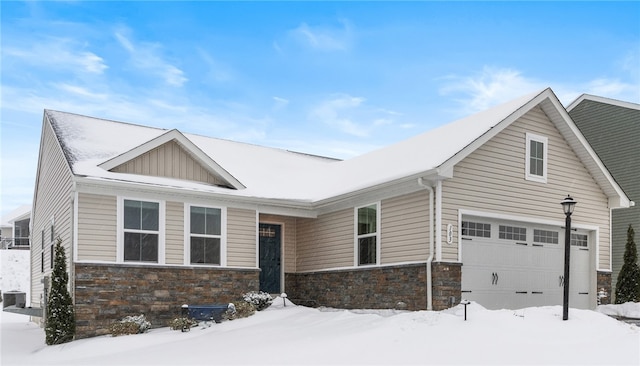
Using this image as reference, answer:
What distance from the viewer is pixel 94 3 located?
15805 millimetres

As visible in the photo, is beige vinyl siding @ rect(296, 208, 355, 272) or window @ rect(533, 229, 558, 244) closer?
window @ rect(533, 229, 558, 244)

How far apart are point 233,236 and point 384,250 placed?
13.9 ft

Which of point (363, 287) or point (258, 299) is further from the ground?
point (363, 287)

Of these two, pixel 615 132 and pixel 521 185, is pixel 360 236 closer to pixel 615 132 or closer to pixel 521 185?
pixel 521 185

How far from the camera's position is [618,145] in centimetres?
2317

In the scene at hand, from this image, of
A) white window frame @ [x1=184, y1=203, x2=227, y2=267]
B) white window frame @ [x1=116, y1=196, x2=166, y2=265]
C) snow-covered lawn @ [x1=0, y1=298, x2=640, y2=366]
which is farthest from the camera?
white window frame @ [x1=184, y1=203, x2=227, y2=267]

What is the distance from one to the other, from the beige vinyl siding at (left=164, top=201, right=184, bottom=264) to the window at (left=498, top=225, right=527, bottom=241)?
8.18 meters

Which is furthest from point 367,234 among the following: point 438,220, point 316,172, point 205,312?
point 316,172

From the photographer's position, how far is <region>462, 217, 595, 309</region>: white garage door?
15203mm

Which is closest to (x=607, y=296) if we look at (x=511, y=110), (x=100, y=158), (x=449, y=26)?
(x=511, y=110)

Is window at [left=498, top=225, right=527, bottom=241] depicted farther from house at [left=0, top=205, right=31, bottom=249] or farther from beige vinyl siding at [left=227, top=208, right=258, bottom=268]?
house at [left=0, top=205, right=31, bottom=249]

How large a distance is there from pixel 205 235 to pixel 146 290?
2157mm

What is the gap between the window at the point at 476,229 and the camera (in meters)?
15.2

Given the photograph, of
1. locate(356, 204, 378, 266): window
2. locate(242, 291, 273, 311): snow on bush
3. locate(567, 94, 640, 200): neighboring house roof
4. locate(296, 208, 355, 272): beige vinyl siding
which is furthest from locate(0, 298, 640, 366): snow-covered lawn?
locate(567, 94, 640, 200): neighboring house roof
